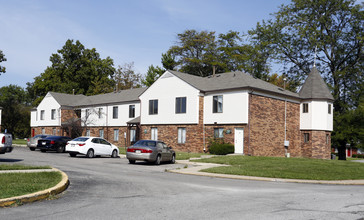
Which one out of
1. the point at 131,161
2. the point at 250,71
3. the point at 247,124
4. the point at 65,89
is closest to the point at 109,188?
the point at 131,161

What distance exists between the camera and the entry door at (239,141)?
103 ft

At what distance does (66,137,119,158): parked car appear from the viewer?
84.5ft

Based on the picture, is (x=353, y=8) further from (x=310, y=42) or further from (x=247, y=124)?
(x=247, y=124)

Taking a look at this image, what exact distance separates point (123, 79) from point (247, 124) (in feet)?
156

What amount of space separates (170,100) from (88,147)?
1288cm

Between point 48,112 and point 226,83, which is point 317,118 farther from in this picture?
point 48,112

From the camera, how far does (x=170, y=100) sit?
3703 cm

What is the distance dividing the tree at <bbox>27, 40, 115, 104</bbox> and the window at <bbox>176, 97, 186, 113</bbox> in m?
38.2

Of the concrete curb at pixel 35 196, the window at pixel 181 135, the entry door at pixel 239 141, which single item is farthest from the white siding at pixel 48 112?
the concrete curb at pixel 35 196

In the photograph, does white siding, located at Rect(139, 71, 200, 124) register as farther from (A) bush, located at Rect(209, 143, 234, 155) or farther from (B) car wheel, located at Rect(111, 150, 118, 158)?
(B) car wheel, located at Rect(111, 150, 118, 158)

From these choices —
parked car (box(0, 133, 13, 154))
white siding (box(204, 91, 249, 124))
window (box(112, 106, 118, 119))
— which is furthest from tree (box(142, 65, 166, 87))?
parked car (box(0, 133, 13, 154))

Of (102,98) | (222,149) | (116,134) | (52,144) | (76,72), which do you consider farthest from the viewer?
(76,72)

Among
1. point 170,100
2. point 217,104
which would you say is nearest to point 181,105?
point 170,100

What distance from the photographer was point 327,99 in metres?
37.5
